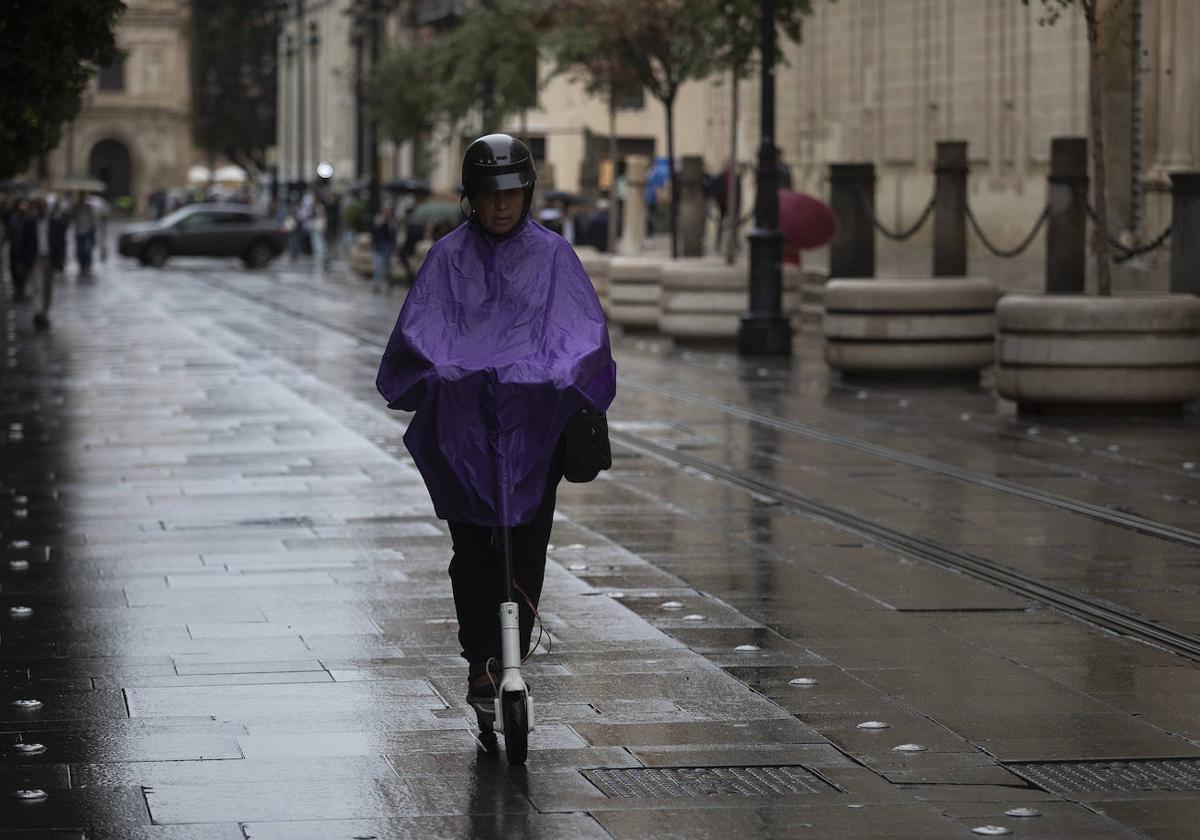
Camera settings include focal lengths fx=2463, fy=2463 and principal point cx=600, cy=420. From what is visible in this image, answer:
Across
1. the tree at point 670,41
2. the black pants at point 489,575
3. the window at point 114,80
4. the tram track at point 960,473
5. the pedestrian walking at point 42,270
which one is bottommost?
the tram track at point 960,473

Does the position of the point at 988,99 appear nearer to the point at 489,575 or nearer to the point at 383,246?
the point at 383,246

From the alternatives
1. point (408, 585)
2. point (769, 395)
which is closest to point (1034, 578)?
point (408, 585)

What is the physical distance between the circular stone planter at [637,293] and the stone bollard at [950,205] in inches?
183

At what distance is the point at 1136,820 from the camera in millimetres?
5875

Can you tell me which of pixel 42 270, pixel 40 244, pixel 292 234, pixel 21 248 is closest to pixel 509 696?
pixel 42 270

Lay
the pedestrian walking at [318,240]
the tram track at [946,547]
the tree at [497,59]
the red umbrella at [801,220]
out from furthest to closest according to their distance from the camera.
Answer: the pedestrian walking at [318,240], the tree at [497,59], the red umbrella at [801,220], the tram track at [946,547]

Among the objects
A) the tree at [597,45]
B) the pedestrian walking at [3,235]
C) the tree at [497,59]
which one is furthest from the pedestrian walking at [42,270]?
the tree at [497,59]

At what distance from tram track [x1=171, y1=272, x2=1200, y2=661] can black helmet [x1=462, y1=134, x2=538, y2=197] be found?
291 cm

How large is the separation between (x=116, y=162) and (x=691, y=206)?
113 metres

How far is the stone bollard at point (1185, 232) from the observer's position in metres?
17.8

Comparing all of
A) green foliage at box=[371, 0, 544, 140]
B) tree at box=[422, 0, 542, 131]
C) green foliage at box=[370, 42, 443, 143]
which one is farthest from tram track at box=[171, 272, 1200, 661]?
green foliage at box=[370, 42, 443, 143]

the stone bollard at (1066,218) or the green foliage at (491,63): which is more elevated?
the green foliage at (491,63)

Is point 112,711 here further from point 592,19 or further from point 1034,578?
point 592,19

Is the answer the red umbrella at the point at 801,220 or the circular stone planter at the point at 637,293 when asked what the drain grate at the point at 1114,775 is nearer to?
the red umbrella at the point at 801,220
